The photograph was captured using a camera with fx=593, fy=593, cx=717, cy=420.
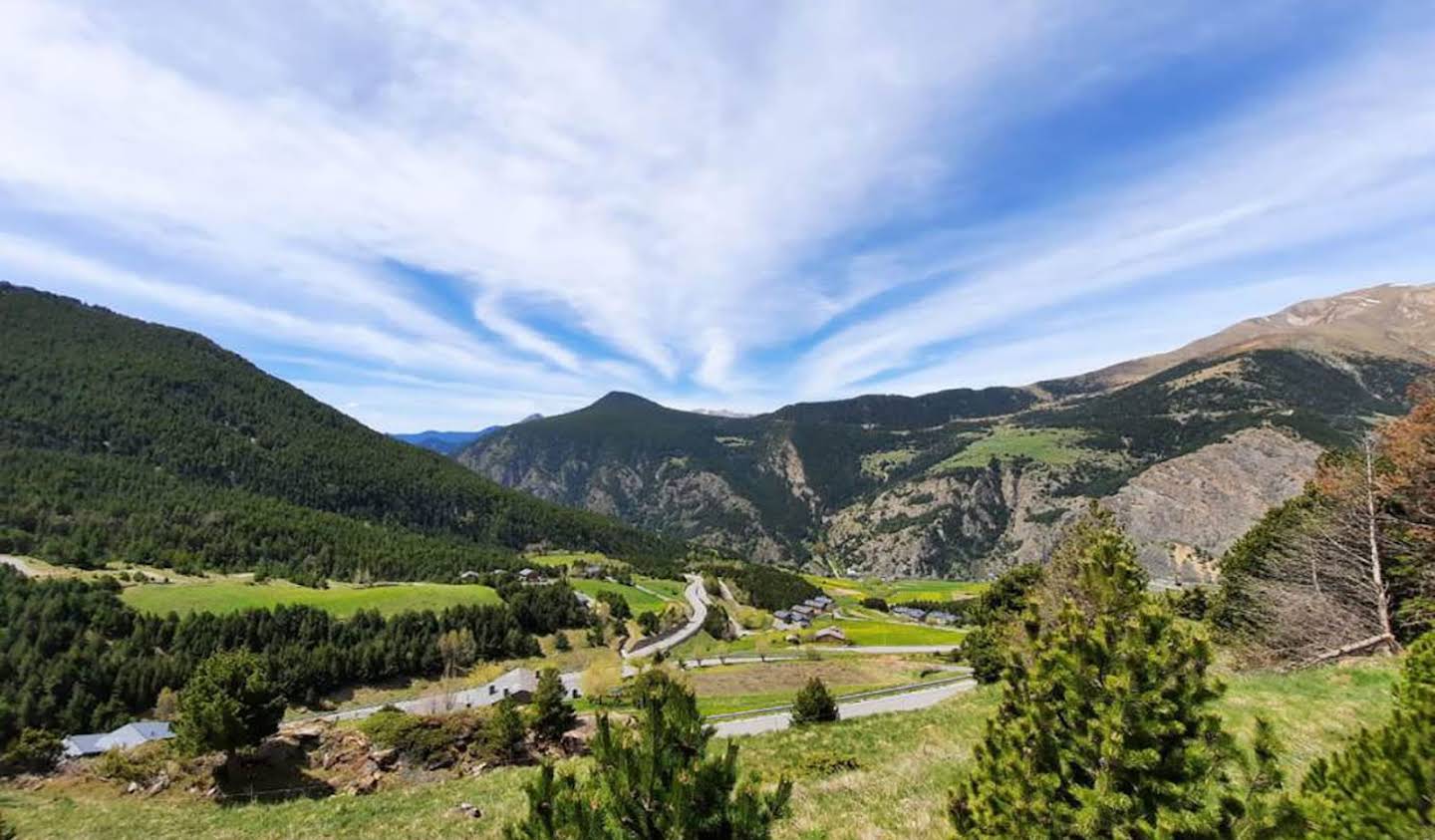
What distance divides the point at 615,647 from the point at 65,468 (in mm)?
205238

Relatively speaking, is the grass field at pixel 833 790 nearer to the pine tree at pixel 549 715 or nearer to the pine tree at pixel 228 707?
the pine tree at pixel 228 707

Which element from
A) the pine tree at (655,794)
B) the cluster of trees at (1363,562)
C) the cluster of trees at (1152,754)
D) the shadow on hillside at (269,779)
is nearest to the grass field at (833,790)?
the shadow on hillside at (269,779)

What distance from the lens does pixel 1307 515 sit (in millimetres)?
29047

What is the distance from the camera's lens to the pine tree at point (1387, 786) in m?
4.96

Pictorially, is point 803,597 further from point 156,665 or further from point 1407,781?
point 1407,781

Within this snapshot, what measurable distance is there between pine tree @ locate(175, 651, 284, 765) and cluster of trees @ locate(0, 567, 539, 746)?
153 ft

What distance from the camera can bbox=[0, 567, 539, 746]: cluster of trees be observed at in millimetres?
76750

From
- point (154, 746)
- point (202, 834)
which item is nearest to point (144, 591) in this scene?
point (154, 746)

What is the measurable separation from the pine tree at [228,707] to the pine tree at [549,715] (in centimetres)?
1391

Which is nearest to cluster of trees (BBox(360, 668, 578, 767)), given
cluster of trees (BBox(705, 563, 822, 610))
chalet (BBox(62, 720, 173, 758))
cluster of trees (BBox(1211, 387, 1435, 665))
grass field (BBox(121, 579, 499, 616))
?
cluster of trees (BBox(1211, 387, 1435, 665))

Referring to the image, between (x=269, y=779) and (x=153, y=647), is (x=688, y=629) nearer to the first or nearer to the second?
(x=153, y=647)

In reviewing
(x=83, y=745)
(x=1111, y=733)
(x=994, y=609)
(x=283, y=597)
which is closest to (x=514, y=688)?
(x=83, y=745)

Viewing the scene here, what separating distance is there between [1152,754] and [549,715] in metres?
37.8

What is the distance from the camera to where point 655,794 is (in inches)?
198
